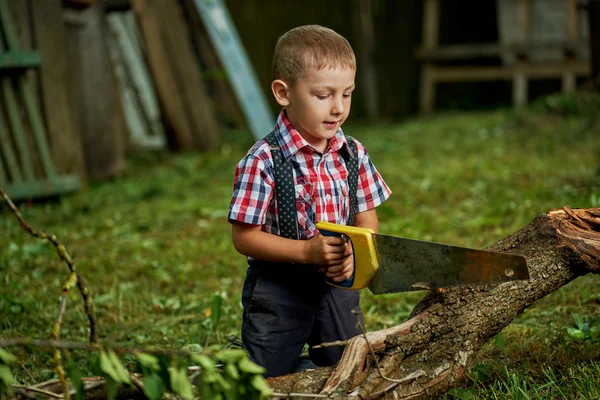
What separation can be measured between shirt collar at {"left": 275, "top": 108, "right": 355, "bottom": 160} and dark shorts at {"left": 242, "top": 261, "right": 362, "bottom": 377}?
392 mm

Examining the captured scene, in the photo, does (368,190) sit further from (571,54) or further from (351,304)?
(571,54)

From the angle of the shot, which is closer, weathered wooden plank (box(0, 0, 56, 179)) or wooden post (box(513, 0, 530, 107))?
weathered wooden plank (box(0, 0, 56, 179))

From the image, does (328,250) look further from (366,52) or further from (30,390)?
(366,52)

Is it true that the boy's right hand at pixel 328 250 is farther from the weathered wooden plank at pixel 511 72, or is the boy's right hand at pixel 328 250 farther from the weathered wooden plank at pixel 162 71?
the weathered wooden plank at pixel 511 72

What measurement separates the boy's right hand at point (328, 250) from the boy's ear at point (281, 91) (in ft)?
1.53

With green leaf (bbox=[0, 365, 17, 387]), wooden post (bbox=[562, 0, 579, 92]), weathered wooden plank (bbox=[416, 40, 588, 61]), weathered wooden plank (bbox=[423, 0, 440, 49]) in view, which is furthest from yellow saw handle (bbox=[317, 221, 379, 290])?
weathered wooden plank (bbox=[423, 0, 440, 49])

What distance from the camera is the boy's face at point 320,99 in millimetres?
2408

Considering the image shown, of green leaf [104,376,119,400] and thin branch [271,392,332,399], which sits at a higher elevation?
green leaf [104,376,119,400]

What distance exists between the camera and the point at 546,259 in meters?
2.40

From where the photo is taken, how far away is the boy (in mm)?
2414

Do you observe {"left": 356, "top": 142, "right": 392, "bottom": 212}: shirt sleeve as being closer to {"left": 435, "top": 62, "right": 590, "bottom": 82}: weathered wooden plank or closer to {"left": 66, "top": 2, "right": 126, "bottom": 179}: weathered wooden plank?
{"left": 66, "top": 2, "right": 126, "bottom": 179}: weathered wooden plank

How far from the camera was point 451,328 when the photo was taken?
90.7 inches

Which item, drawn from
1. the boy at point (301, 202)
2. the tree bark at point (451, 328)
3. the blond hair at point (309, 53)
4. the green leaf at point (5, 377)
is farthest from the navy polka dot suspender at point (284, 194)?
the green leaf at point (5, 377)

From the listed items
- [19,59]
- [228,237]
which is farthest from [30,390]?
[19,59]
